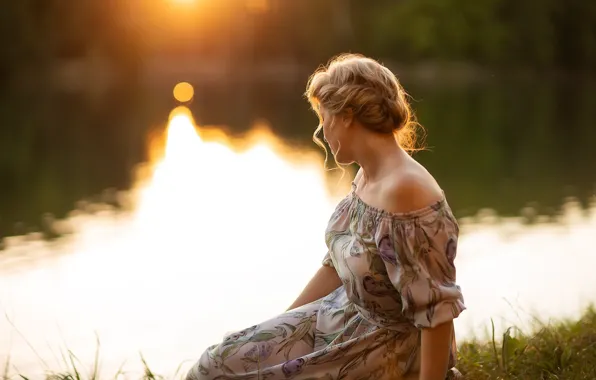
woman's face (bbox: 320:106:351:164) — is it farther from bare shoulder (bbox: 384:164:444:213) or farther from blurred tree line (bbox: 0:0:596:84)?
blurred tree line (bbox: 0:0:596:84)

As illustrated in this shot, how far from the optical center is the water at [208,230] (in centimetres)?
641

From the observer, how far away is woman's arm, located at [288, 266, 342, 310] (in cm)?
283

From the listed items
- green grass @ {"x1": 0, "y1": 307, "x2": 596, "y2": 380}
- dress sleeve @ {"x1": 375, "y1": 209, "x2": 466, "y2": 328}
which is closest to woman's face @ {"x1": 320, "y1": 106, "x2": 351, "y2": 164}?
dress sleeve @ {"x1": 375, "y1": 209, "x2": 466, "y2": 328}

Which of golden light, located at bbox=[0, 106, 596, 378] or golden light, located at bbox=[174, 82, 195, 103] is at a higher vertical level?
golden light, located at bbox=[174, 82, 195, 103]

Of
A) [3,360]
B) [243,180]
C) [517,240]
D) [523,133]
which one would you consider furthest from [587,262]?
[523,133]

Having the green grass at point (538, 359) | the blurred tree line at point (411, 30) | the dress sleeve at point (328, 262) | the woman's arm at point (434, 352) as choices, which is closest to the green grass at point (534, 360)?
the green grass at point (538, 359)

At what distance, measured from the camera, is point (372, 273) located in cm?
236

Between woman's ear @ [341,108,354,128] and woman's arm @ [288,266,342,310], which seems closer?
woman's ear @ [341,108,354,128]

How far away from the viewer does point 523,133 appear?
799 inches

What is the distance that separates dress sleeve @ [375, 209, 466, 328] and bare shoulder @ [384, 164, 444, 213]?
3cm

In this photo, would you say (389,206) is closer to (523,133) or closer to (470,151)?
(470,151)

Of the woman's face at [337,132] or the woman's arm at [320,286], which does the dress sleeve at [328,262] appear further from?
the woman's face at [337,132]

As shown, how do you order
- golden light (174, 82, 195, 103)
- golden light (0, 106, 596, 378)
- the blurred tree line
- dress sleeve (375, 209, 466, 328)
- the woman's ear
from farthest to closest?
the blurred tree line
golden light (174, 82, 195, 103)
golden light (0, 106, 596, 378)
the woman's ear
dress sleeve (375, 209, 466, 328)

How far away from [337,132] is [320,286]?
25.4 inches
